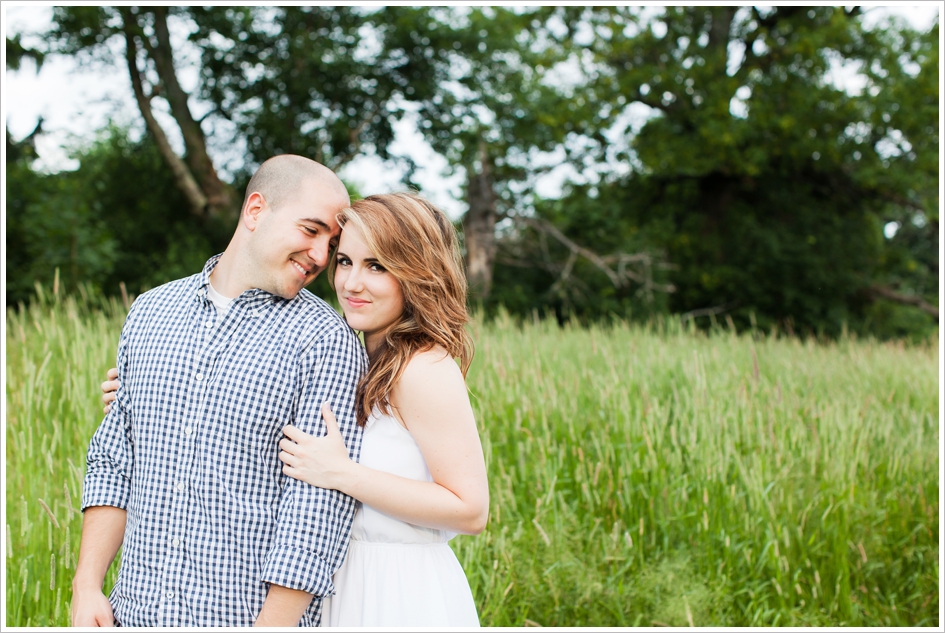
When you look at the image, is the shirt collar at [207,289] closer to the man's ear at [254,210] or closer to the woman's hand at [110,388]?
the man's ear at [254,210]

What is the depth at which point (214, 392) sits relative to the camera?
5.07ft

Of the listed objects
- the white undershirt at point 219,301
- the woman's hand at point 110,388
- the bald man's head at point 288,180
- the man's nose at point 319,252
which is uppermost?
the bald man's head at point 288,180

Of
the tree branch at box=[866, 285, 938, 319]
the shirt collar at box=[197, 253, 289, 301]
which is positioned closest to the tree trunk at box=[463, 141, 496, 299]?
the tree branch at box=[866, 285, 938, 319]

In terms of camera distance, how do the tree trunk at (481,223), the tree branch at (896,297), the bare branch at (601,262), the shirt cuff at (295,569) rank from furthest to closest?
the tree branch at (896,297) → the bare branch at (601,262) → the tree trunk at (481,223) → the shirt cuff at (295,569)

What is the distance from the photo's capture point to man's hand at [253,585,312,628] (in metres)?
1.46

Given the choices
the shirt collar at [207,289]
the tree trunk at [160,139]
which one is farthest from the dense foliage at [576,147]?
the shirt collar at [207,289]

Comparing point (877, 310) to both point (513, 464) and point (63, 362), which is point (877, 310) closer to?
point (513, 464)

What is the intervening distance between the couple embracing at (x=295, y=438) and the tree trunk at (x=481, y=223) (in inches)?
449

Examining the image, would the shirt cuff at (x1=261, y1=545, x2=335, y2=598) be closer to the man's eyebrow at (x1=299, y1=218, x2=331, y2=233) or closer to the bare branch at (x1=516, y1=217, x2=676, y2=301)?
the man's eyebrow at (x1=299, y1=218, x2=331, y2=233)

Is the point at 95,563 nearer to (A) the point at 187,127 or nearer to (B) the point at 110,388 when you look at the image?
(B) the point at 110,388

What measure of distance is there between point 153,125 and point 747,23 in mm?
13463

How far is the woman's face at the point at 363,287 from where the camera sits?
5.31 ft

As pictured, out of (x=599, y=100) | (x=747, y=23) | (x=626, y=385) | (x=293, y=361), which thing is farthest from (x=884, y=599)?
(x=747, y=23)

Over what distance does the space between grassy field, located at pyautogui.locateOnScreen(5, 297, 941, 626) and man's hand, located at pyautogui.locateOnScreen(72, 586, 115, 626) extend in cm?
82
